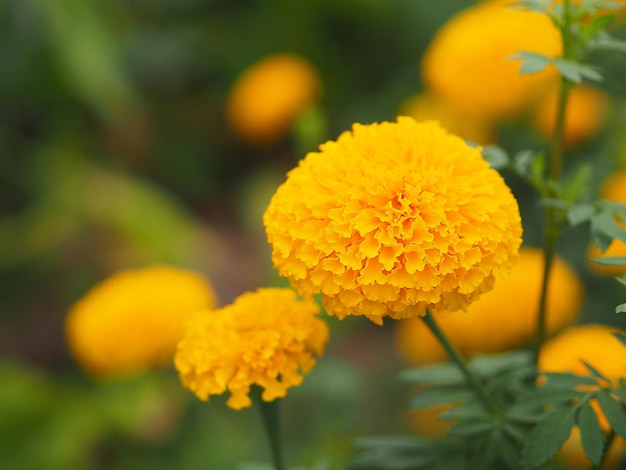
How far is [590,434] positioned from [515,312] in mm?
556

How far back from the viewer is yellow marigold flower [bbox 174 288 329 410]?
0.65 metres

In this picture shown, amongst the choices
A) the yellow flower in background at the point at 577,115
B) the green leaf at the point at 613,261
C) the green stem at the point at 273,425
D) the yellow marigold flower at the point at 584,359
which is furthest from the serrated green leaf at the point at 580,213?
the yellow flower in background at the point at 577,115

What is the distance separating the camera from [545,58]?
680 millimetres

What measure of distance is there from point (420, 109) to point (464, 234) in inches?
49.1

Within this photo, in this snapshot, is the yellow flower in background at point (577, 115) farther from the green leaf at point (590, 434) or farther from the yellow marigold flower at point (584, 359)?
the green leaf at point (590, 434)

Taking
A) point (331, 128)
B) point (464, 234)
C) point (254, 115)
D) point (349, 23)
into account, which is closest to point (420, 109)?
point (331, 128)

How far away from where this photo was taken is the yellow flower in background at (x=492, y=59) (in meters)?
1.37

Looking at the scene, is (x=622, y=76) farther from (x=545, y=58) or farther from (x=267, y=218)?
(x=267, y=218)

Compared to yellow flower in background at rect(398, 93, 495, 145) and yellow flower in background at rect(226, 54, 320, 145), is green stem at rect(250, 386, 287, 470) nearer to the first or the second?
yellow flower in background at rect(398, 93, 495, 145)

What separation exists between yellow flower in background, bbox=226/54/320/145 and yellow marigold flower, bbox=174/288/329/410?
1436mm

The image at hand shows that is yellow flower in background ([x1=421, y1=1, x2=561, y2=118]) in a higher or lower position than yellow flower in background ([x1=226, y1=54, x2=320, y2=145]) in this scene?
higher

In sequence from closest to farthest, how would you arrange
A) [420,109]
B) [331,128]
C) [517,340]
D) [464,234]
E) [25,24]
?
[464,234]
[517,340]
[420,109]
[331,128]
[25,24]

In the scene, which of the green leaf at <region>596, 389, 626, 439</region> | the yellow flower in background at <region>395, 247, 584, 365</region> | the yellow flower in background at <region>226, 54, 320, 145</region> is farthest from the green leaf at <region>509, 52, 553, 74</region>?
the yellow flower in background at <region>226, 54, 320, 145</region>

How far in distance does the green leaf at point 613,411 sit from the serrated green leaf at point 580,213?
14cm
